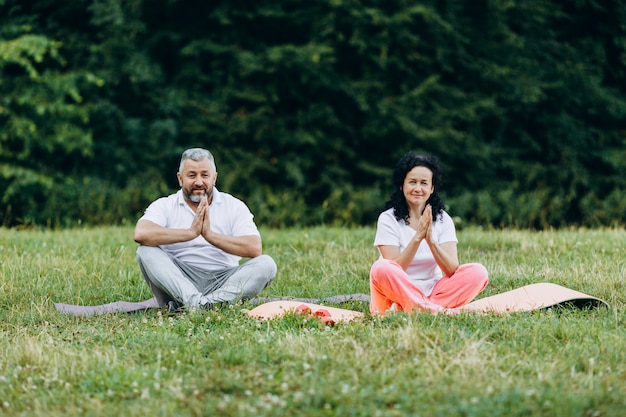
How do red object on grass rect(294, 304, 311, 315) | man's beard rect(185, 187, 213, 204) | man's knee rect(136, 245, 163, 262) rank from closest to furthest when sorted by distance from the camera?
1. red object on grass rect(294, 304, 311, 315)
2. man's knee rect(136, 245, 163, 262)
3. man's beard rect(185, 187, 213, 204)

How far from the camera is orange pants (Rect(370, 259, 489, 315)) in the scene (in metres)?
6.22

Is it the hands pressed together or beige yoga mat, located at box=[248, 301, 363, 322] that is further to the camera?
the hands pressed together

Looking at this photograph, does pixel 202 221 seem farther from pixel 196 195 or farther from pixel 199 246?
pixel 199 246

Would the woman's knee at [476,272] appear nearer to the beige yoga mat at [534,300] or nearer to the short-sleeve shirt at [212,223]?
the beige yoga mat at [534,300]

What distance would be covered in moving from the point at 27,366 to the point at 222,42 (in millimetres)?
13494

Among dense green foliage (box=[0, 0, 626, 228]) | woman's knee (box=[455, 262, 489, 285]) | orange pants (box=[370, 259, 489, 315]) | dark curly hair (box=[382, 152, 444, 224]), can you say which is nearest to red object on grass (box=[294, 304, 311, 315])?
orange pants (box=[370, 259, 489, 315])

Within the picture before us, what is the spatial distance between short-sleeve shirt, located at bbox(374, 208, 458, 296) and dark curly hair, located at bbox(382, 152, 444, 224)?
0.05m

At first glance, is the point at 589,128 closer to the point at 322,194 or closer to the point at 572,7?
the point at 572,7

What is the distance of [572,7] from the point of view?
1895 cm

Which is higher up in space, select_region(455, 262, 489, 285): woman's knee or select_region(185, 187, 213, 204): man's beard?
select_region(185, 187, 213, 204): man's beard

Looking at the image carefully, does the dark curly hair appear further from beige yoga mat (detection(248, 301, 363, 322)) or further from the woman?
beige yoga mat (detection(248, 301, 363, 322))

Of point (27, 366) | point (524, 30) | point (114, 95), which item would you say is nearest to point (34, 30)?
point (114, 95)

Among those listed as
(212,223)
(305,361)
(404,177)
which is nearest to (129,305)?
(212,223)

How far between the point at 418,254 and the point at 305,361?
86.5 inches
